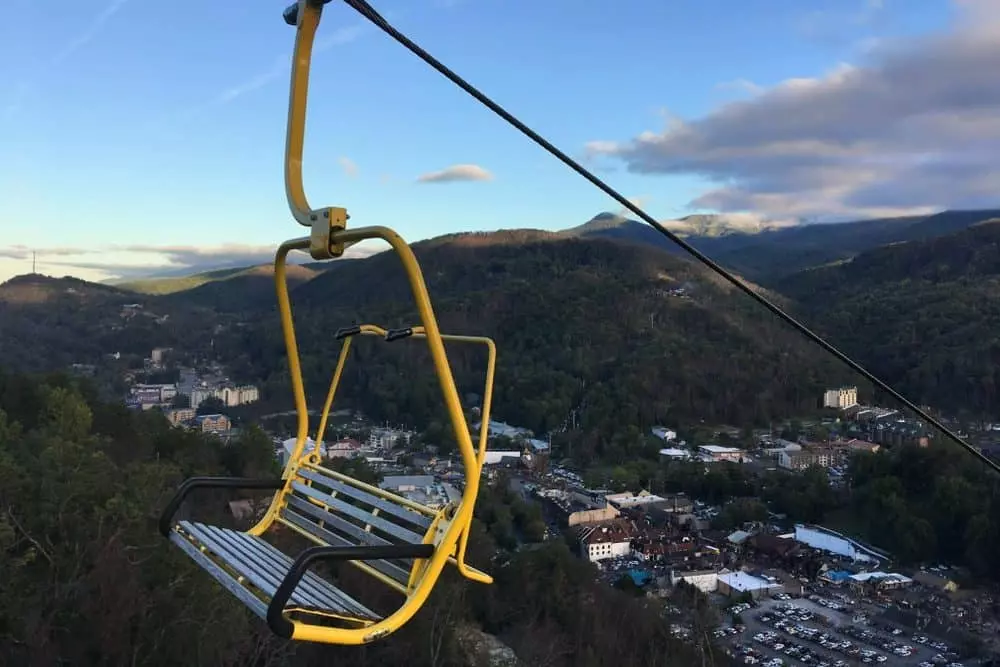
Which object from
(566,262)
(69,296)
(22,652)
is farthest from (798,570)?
(69,296)

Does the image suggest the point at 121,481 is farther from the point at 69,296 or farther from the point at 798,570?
the point at 69,296

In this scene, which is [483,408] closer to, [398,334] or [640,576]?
[398,334]

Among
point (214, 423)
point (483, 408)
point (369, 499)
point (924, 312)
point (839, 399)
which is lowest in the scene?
point (839, 399)

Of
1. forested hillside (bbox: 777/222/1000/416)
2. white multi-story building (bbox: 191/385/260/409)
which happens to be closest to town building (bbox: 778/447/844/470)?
forested hillside (bbox: 777/222/1000/416)

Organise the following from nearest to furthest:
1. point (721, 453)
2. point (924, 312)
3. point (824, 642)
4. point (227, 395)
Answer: point (824, 642), point (721, 453), point (227, 395), point (924, 312)

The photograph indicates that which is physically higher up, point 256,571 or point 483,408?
point 483,408

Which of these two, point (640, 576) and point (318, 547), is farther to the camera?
point (640, 576)

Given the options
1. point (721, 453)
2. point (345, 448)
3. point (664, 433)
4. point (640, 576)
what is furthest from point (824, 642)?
point (664, 433)
